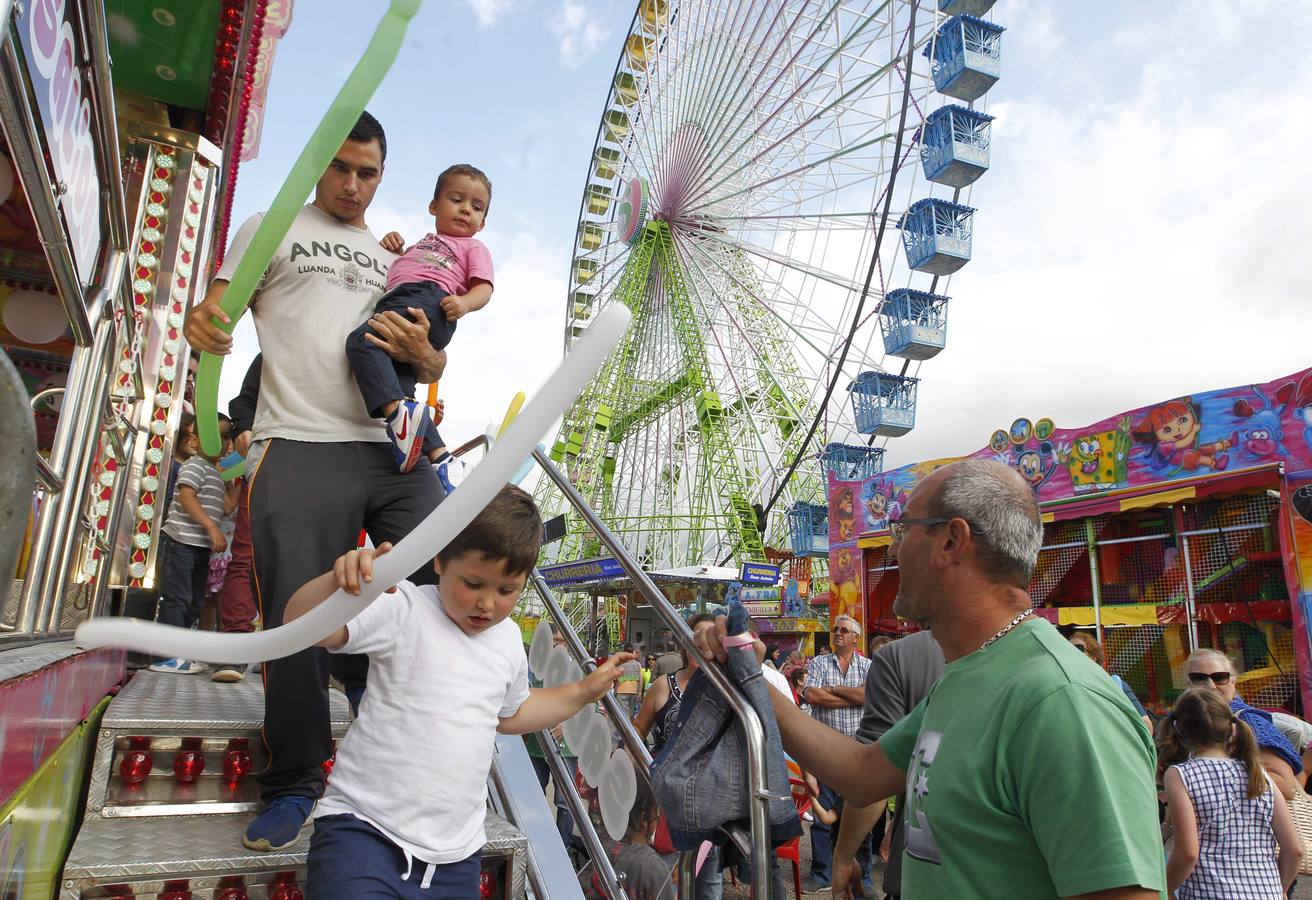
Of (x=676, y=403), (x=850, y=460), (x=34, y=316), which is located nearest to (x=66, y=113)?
(x=34, y=316)

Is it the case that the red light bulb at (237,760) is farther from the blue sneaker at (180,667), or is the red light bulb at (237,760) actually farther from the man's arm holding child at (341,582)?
the blue sneaker at (180,667)

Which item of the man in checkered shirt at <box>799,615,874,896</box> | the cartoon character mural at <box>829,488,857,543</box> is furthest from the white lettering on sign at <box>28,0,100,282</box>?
the cartoon character mural at <box>829,488,857,543</box>

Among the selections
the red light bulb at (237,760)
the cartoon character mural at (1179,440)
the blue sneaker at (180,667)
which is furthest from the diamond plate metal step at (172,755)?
the cartoon character mural at (1179,440)

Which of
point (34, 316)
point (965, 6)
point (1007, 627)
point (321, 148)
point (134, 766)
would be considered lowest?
point (134, 766)

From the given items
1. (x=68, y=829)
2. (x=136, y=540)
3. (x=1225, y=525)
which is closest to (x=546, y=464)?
(x=68, y=829)

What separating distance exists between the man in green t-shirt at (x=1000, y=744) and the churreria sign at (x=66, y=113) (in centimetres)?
154

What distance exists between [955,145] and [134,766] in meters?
14.1

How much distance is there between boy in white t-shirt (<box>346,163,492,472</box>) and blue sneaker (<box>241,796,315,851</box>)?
78cm

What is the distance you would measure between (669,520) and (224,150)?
1665cm

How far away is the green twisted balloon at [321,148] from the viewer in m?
1.02

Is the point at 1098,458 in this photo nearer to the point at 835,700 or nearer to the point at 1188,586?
the point at 1188,586

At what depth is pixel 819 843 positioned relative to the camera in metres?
5.32

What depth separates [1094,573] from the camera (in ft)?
33.1

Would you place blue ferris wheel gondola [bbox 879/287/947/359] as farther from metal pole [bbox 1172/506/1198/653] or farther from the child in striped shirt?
the child in striped shirt
